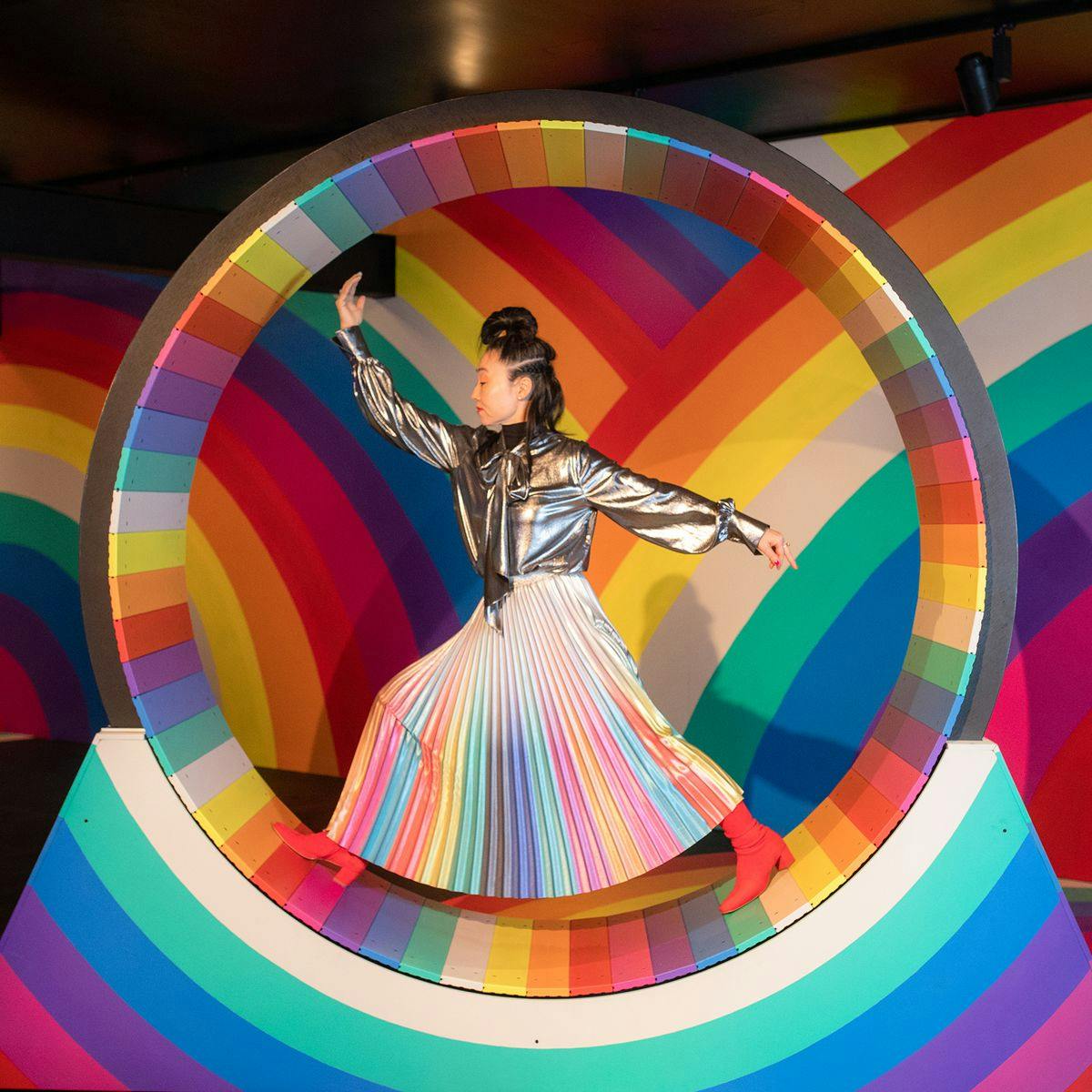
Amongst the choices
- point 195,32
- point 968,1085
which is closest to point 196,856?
point 968,1085

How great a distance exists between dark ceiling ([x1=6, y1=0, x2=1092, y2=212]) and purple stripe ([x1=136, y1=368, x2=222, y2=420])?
846 millimetres

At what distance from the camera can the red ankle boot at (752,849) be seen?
2139mm

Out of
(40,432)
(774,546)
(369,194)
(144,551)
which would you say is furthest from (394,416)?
(40,432)

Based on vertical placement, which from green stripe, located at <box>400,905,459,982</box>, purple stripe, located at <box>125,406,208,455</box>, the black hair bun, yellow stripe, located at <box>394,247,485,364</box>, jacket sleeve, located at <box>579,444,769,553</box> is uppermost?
yellow stripe, located at <box>394,247,485,364</box>

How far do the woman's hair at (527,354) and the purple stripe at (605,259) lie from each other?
124 centimetres

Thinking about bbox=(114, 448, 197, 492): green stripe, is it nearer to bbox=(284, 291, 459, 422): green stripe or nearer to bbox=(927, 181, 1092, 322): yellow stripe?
bbox=(284, 291, 459, 422): green stripe

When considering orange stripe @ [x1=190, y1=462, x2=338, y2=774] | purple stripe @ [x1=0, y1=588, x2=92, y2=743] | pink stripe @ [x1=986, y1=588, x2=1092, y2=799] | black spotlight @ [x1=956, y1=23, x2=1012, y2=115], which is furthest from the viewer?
purple stripe @ [x1=0, y1=588, x2=92, y2=743]

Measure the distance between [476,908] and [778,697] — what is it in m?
1.19

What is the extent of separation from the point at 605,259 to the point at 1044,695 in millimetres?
1920

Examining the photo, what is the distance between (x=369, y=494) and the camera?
401cm

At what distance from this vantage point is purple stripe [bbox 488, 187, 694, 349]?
351 cm

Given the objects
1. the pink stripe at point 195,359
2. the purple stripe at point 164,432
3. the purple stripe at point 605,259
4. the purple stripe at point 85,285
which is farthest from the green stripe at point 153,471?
the purple stripe at point 85,285

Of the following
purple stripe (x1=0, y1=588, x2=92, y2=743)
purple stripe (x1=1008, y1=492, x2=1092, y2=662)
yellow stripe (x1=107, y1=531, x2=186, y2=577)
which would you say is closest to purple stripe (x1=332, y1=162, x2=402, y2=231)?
yellow stripe (x1=107, y1=531, x2=186, y2=577)

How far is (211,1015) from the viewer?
1.93m
